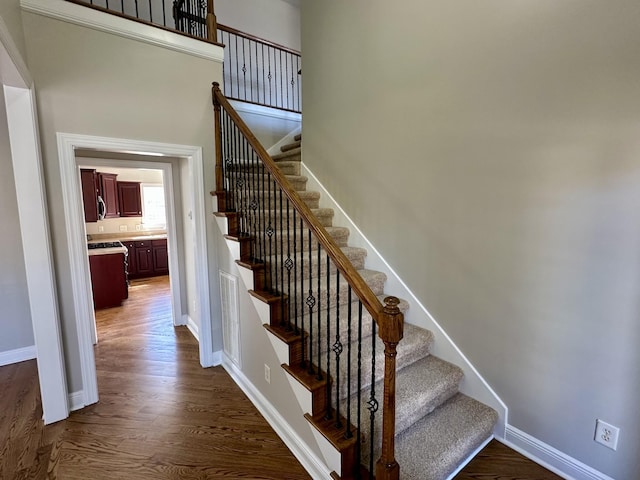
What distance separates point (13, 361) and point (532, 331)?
4614 mm

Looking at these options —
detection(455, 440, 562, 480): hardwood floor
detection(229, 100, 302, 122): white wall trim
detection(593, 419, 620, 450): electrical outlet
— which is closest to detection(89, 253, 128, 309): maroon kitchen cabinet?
detection(229, 100, 302, 122): white wall trim

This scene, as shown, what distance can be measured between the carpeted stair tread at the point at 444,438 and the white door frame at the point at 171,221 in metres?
3.18

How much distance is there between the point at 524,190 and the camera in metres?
1.82

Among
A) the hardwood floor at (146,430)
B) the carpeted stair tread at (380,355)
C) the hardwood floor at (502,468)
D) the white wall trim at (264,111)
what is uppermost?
the white wall trim at (264,111)

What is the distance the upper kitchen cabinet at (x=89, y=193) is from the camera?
210 inches

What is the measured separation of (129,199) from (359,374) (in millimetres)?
6817

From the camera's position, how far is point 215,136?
2.86m

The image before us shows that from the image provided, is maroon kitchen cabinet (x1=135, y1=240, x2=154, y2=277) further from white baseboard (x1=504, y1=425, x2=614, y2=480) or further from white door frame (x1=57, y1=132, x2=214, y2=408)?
white baseboard (x1=504, y1=425, x2=614, y2=480)

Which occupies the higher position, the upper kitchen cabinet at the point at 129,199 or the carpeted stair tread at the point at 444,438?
the upper kitchen cabinet at the point at 129,199

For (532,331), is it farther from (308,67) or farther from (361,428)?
(308,67)

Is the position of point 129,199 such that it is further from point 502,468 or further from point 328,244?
point 502,468

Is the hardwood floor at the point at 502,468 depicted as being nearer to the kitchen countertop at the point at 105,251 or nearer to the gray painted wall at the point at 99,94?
the gray painted wall at the point at 99,94

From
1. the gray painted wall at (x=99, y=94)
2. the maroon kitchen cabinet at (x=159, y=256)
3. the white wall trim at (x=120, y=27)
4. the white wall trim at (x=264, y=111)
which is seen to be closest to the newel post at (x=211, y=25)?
the white wall trim at (x=120, y=27)

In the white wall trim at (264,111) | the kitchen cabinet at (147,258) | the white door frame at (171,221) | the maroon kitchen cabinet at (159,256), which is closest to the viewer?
the white door frame at (171,221)
